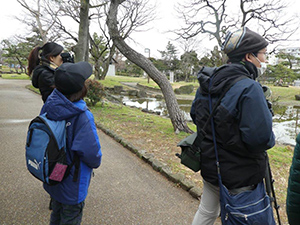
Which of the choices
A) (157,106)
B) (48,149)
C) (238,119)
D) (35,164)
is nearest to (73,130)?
(48,149)

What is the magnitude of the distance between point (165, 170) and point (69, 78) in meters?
2.34

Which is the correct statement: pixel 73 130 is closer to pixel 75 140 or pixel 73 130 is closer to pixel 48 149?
pixel 75 140

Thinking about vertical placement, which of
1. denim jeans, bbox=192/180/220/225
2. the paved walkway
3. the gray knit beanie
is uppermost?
the gray knit beanie

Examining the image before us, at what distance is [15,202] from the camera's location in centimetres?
238

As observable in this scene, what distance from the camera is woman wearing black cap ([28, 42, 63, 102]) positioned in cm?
208

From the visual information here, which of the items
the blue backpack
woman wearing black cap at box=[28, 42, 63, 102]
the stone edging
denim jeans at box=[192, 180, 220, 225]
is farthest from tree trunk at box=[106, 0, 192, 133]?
the blue backpack

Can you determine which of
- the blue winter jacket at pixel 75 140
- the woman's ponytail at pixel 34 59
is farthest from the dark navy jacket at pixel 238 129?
the woman's ponytail at pixel 34 59

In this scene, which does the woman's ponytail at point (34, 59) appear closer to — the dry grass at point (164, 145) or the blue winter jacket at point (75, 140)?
the blue winter jacket at point (75, 140)

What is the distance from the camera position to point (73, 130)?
4.70 feet

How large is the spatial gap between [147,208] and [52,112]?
1.71 meters

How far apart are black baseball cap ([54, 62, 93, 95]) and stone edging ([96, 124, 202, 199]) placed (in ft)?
6.81

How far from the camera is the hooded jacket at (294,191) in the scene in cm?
100

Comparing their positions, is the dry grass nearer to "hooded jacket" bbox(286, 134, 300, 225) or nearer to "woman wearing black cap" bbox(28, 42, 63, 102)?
"hooded jacket" bbox(286, 134, 300, 225)

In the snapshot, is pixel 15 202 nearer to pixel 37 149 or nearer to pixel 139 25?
pixel 37 149
